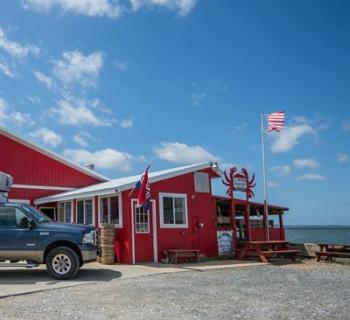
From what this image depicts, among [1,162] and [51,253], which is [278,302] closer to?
[51,253]

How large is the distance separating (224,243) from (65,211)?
6.84 meters

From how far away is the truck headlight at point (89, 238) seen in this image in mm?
12094

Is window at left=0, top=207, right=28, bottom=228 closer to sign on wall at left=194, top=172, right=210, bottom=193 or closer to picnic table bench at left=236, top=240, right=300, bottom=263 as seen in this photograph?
sign on wall at left=194, top=172, right=210, bottom=193

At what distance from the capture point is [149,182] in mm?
16547

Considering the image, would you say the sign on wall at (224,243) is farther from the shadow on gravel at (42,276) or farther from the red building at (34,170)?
the red building at (34,170)

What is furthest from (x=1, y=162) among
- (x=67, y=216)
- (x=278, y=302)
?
(x=278, y=302)

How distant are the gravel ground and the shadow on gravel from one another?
2.94 feet

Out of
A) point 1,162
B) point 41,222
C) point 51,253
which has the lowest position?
point 51,253

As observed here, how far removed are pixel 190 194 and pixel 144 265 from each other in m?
3.92

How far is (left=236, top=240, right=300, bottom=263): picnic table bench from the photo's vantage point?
56.0 feet

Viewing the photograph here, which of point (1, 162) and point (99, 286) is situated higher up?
point (1, 162)

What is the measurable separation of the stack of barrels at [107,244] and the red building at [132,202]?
1.94 ft

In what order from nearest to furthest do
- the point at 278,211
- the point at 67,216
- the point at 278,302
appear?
the point at 278,302
the point at 67,216
the point at 278,211

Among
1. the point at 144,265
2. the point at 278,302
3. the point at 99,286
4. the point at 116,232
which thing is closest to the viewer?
the point at 278,302
